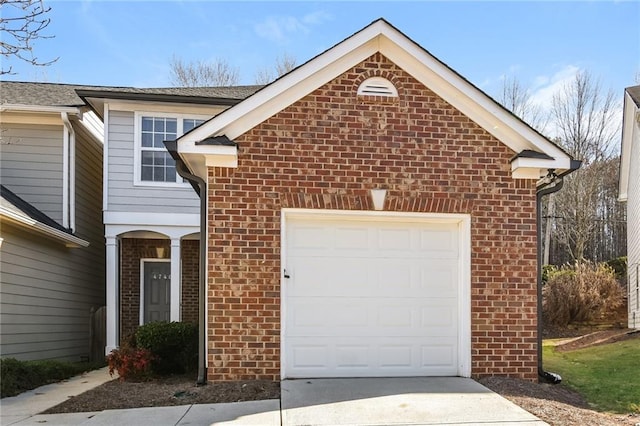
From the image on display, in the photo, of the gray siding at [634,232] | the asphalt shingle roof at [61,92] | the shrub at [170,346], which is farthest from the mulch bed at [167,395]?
the gray siding at [634,232]

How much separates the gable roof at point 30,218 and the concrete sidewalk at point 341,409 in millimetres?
3389

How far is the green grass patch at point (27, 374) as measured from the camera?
777cm

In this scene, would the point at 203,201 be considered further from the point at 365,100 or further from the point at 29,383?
the point at 29,383

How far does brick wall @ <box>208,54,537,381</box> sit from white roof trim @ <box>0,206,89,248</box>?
420 cm

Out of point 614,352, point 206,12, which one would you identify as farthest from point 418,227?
point 206,12

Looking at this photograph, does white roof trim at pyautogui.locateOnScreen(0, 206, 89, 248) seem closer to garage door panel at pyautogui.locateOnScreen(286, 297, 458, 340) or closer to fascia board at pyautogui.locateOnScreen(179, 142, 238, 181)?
fascia board at pyautogui.locateOnScreen(179, 142, 238, 181)

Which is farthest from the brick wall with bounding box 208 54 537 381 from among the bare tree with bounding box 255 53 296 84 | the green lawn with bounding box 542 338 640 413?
the bare tree with bounding box 255 53 296 84

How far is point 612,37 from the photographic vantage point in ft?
47.5

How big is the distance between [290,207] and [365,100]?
6.01ft

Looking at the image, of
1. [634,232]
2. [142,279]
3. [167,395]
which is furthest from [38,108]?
[634,232]

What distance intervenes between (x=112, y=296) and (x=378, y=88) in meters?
7.81

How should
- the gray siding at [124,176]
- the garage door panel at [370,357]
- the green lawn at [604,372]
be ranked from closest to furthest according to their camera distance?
1. the green lawn at [604,372]
2. the garage door panel at [370,357]
3. the gray siding at [124,176]

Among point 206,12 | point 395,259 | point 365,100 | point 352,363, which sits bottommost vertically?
point 352,363

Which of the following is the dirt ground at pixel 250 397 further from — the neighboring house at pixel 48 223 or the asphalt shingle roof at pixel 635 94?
the asphalt shingle roof at pixel 635 94
